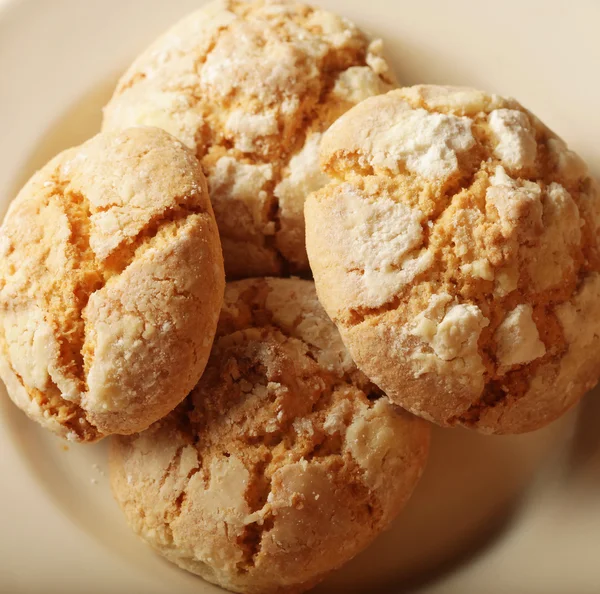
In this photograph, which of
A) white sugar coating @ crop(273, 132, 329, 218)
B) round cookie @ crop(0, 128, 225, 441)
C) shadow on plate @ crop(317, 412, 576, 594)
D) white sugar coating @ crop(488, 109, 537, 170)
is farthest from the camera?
shadow on plate @ crop(317, 412, 576, 594)

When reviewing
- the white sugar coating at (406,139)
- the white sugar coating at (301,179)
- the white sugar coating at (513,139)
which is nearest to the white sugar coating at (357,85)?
the white sugar coating at (301,179)

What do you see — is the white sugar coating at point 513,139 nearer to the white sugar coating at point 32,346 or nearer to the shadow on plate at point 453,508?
the shadow on plate at point 453,508

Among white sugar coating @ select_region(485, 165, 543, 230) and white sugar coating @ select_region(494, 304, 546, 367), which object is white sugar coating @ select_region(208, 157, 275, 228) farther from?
white sugar coating @ select_region(494, 304, 546, 367)

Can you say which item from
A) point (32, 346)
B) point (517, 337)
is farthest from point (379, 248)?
point (32, 346)

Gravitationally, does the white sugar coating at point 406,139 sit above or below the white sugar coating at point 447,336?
above

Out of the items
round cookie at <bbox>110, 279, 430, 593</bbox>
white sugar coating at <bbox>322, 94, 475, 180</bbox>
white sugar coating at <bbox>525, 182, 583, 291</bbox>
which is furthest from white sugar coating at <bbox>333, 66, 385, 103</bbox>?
round cookie at <bbox>110, 279, 430, 593</bbox>

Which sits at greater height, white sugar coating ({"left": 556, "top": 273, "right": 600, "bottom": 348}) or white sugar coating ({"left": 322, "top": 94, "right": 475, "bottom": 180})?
white sugar coating ({"left": 322, "top": 94, "right": 475, "bottom": 180})

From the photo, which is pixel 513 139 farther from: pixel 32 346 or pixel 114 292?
pixel 32 346
